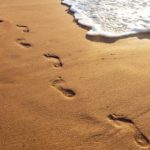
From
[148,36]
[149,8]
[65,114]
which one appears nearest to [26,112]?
[65,114]

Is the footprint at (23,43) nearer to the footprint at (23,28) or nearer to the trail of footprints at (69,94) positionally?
the trail of footprints at (69,94)

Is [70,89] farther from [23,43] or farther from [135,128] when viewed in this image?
[23,43]

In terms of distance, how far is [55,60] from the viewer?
2.88 meters

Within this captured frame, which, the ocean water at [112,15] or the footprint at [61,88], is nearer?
the footprint at [61,88]

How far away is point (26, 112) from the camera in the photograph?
7.20 ft

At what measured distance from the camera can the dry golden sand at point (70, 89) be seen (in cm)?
200

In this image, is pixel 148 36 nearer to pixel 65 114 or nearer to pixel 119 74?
pixel 119 74

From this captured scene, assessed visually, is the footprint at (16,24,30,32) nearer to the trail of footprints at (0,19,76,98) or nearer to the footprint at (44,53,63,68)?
the trail of footprints at (0,19,76,98)

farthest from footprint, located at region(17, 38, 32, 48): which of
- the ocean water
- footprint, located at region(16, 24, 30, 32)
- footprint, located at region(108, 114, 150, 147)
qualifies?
footprint, located at region(108, 114, 150, 147)

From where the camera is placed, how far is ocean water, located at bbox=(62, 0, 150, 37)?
3.55 metres

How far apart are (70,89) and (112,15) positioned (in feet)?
6.00

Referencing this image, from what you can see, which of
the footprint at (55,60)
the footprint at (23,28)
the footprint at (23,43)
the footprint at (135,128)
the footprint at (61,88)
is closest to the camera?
the footprint at (135,128)

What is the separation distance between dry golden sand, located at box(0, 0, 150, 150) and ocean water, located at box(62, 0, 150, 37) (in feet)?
0.57

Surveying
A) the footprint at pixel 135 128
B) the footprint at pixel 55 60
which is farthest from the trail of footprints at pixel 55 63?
the footprint at pixel 135 128
